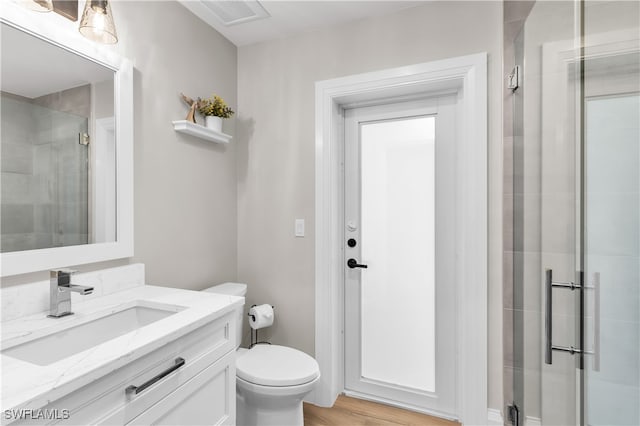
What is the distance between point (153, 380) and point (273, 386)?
0.76 meters

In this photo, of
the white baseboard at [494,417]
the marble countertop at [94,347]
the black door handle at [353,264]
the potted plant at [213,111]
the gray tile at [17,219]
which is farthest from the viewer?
the black door handle at [353,264]

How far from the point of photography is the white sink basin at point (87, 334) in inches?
38.4

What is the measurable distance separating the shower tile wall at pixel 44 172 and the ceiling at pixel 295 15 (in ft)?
3.36

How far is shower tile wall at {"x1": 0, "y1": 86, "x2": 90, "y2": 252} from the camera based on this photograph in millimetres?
1109

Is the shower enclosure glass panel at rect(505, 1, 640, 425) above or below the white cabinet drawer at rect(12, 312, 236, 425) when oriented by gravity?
above

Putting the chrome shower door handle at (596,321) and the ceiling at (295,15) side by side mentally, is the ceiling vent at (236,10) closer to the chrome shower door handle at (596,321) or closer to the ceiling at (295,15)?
the ceiling at (295,15)

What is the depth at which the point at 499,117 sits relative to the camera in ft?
5.61

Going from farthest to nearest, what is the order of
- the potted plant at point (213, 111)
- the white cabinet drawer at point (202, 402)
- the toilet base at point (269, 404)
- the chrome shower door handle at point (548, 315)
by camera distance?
the potted plant at point (213, 111), the toilet base at point (269, 404), the chrome shower door handle at point (548, 315), the white cabinet drawer at point (202, 402)

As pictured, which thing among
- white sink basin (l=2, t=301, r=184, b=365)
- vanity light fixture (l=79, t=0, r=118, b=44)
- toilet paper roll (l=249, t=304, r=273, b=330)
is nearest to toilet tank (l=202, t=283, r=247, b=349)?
toilet paper roll (l=249, t=304, r=273, b=330)

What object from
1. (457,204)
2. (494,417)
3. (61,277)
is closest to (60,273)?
(61,277)

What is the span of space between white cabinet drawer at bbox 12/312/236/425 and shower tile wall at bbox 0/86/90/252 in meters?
0.66

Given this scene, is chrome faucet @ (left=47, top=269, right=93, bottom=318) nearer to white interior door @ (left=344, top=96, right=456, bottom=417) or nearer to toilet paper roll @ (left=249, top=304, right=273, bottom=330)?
toilet paper roll @ (left=249, top=304, right=273, bottom=330)

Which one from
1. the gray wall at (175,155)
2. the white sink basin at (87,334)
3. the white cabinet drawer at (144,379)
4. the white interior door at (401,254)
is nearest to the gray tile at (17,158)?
the gray wall at (175,155)

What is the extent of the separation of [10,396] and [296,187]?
5.54 ft
